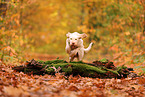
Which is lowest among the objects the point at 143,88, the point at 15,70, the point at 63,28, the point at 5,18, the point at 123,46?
the point at 143,88

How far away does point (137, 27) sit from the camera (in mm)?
10031

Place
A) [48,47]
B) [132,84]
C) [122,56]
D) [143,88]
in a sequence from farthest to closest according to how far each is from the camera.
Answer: [48,47] < [122,56] < [132,84] < [143,88]

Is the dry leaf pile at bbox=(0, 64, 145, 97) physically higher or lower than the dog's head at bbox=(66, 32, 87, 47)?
lower

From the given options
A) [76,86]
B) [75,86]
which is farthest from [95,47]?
[75,86]

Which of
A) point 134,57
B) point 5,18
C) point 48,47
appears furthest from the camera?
point 48,47

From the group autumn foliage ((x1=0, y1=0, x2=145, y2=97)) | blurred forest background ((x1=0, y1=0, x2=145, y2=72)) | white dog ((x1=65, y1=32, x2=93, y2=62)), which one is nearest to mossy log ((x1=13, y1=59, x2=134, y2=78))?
autumn foliage ((x1=0, y1=0, x2=145, y2=97))

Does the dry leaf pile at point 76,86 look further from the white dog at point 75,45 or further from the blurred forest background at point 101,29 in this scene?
the blurred forest background at point 101,29

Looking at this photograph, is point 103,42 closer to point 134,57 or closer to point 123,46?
point 123,46

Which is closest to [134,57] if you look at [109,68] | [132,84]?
[109,68]

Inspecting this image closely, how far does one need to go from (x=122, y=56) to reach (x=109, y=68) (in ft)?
14.1

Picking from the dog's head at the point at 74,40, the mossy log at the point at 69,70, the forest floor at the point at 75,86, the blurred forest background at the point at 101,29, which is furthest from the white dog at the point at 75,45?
the blurred forest background at the point at 101,29

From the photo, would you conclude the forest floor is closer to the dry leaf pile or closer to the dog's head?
the dry leaf pile

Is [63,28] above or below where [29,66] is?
above

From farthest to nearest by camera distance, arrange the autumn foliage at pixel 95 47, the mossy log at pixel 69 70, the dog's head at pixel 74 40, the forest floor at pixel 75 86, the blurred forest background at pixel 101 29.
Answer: the blurred forest background at pixel 101 29 < the dog's head at pixel 74 40 < the mossy log at pixel 69 70 < the autumn foliage at pixel 95 47 < the forest floor at pixel 75 86
